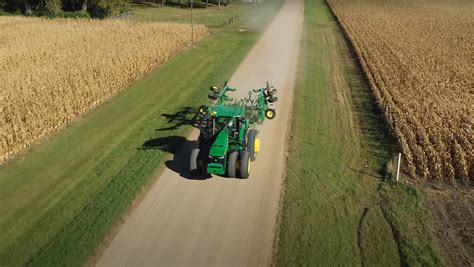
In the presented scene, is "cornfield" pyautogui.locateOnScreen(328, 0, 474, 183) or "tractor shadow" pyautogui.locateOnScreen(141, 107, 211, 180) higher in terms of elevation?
"cornfield" pyautogui.locateOnScreen(328, 0, 474, 183)

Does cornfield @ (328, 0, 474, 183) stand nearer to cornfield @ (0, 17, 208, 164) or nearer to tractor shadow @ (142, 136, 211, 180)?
tractor shadow @ (142, 136, 211, 180)

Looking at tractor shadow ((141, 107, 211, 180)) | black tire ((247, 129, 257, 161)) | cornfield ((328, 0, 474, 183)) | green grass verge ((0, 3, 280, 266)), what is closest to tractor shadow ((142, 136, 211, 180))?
tractor shadow ((141, 107, 211, 180))

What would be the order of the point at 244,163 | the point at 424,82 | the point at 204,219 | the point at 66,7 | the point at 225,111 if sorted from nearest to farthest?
the point at 204,219 → the point at 244,163 → the point at 225,111 → the point at 424,82 → the point at 66,7

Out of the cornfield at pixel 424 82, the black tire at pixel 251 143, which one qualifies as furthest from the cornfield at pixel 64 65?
the cornfield at pixel 424 82

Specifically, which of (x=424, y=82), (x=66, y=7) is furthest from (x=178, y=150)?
(x=66, y=7)

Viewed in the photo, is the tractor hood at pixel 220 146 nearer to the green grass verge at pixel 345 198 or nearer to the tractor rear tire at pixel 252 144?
the tractor rear tire at pixel 252 144

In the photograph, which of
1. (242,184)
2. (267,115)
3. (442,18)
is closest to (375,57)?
(267,115)

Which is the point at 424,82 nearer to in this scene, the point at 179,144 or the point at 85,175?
the point at 179,144
